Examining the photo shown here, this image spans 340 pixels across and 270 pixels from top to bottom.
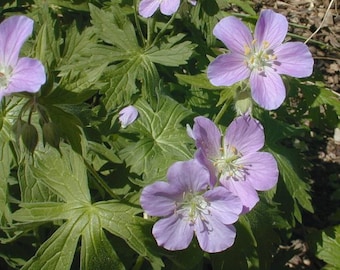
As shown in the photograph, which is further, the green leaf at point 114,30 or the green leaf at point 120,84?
the green leaf at point 114,30

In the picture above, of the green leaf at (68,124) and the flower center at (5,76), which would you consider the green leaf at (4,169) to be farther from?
the flower center at (5,76)

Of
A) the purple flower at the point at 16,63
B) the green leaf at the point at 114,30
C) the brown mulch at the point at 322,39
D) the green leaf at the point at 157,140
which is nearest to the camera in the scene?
the purple flower at the point at 16,63

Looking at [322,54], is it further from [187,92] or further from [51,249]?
[51,249]

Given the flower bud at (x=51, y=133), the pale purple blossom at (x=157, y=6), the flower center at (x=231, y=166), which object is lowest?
the flower center at (x=231, y=166)

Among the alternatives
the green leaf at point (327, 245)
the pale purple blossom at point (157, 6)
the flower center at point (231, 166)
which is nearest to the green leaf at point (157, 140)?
the flower center at point (231, 166)

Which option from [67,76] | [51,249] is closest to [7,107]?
[67,76]

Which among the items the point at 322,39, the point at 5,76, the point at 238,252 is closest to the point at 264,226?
the point at 238,252

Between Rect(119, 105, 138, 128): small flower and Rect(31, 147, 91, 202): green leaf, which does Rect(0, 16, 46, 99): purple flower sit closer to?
Rect(31, 147, 91, 202): green leaf

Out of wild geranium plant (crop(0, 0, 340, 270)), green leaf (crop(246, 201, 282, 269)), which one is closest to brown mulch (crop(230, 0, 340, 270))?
wild geranium plant (crop(0, 0, 340, 270))

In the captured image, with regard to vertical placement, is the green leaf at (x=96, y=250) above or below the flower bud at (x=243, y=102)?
below
